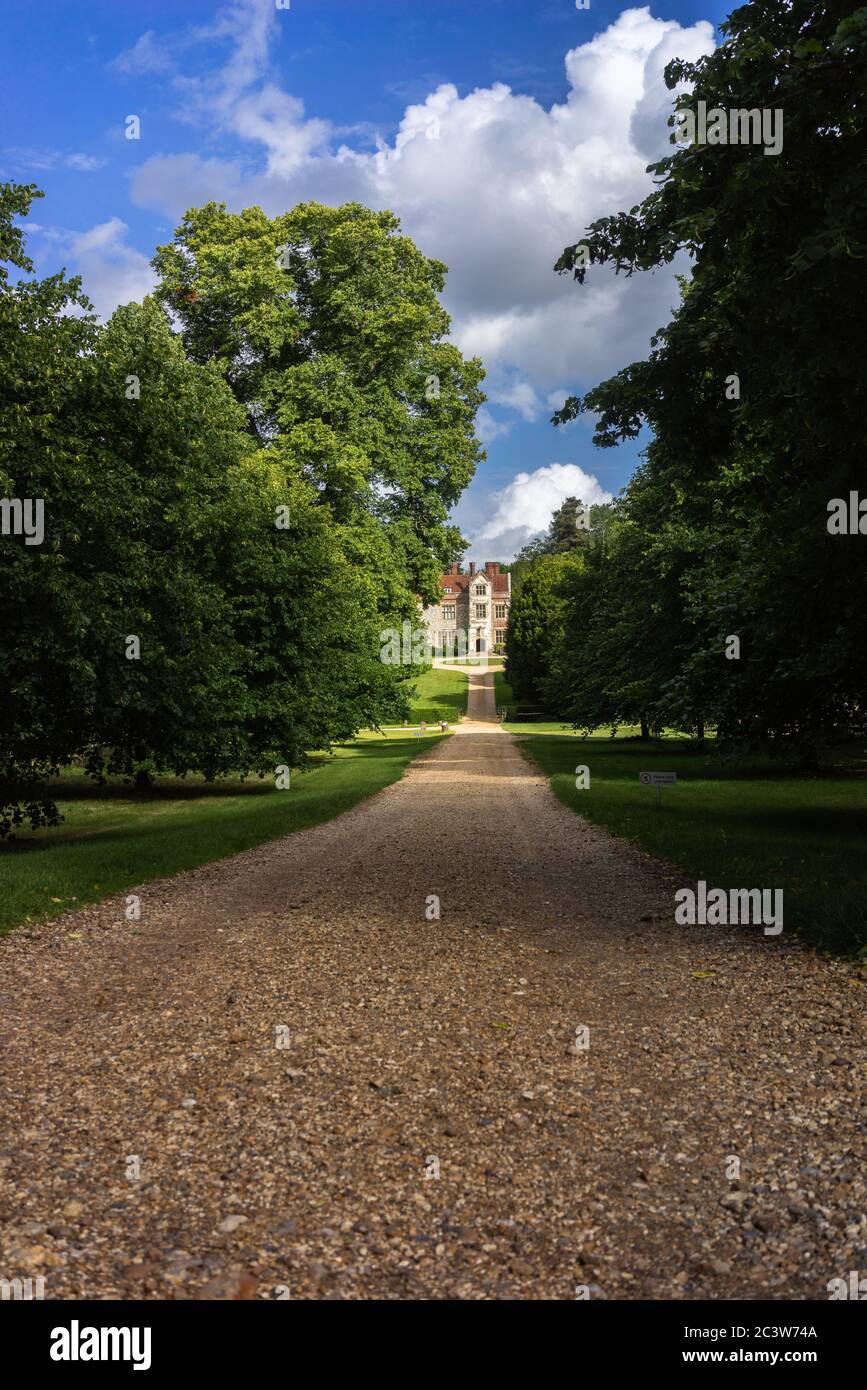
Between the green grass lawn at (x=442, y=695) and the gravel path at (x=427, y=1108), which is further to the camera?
the green grass lawn at (x=442, y=695)

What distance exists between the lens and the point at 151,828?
711 inches

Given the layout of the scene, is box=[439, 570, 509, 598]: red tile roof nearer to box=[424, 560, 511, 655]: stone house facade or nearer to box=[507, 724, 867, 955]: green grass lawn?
box=[424, 560, 511, 655]: stone house facade

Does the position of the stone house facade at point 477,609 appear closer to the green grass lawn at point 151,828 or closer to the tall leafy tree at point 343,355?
the tall leafy tree at point 343,355

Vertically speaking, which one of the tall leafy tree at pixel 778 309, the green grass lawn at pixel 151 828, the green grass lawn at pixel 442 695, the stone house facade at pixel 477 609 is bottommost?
the green grass lawn at pixel 151 828

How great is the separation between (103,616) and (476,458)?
94.3ft

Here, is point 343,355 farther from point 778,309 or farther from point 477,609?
point 477,609

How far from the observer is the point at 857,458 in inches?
342

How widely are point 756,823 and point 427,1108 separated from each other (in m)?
13.3

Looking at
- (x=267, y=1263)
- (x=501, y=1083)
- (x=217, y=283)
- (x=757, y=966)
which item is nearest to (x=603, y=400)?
(x=757, y=966)

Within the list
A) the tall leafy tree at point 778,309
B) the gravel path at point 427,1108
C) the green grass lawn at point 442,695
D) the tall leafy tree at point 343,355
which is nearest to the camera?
the gravel path at point 427,1108

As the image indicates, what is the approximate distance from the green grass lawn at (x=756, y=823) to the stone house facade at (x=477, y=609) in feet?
312

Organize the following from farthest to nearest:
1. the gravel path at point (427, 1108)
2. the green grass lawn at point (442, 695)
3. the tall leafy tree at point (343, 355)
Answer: the green grass lawn at point (442, 695)
the tall leafy tree at point (343, 355)
the gravel path at point (427, 1108)

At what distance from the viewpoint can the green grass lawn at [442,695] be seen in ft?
224

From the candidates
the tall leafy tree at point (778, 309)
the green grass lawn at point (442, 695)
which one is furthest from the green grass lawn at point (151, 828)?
the green grass lawn at point (442, 695)
